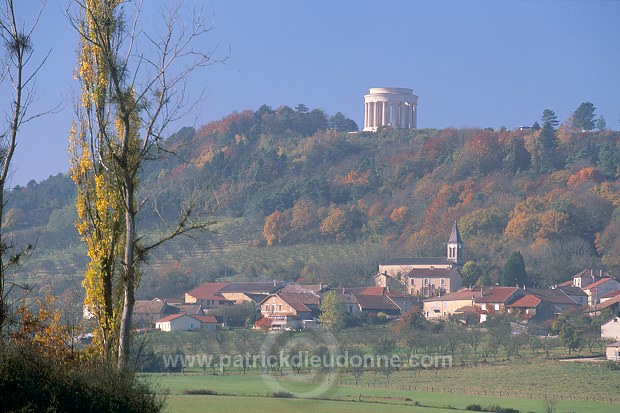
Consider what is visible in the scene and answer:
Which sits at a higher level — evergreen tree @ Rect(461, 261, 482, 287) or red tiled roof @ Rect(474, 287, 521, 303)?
evergreen tree @ Rect(461, 261, 482, 287)

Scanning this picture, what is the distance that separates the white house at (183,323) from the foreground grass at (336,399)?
17284mm

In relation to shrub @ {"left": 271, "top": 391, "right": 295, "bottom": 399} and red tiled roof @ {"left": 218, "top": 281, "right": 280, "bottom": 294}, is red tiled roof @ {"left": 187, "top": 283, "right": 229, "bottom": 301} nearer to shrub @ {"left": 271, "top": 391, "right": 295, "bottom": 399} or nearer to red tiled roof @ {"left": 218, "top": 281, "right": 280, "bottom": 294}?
red tiled roof @ {"left": 218, "top": 281, "right": 280, "bottom": 294}

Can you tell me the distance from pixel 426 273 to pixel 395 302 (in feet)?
33.7

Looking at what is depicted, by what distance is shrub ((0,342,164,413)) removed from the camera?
10.9 meters

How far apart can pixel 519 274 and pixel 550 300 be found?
664 cm

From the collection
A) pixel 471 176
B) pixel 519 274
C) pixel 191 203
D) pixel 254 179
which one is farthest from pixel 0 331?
pixel 254 179

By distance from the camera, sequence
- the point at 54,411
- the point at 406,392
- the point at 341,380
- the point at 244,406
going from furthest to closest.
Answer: the point at 341,380 < the point at 406,392 < the point at 244,406 < the point at 54,411

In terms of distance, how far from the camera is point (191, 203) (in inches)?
479

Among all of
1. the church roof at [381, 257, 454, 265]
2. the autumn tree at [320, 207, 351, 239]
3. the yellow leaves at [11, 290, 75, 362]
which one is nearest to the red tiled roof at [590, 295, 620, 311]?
the church roof at [381, 257, 454, 265]

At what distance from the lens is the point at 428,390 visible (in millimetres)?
35844

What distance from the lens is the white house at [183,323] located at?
55219 millimetres

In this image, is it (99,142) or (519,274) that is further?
(519,274)

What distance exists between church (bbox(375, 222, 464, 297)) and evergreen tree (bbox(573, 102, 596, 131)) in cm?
4023

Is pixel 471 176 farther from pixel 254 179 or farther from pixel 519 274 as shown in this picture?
pixel 519 274
